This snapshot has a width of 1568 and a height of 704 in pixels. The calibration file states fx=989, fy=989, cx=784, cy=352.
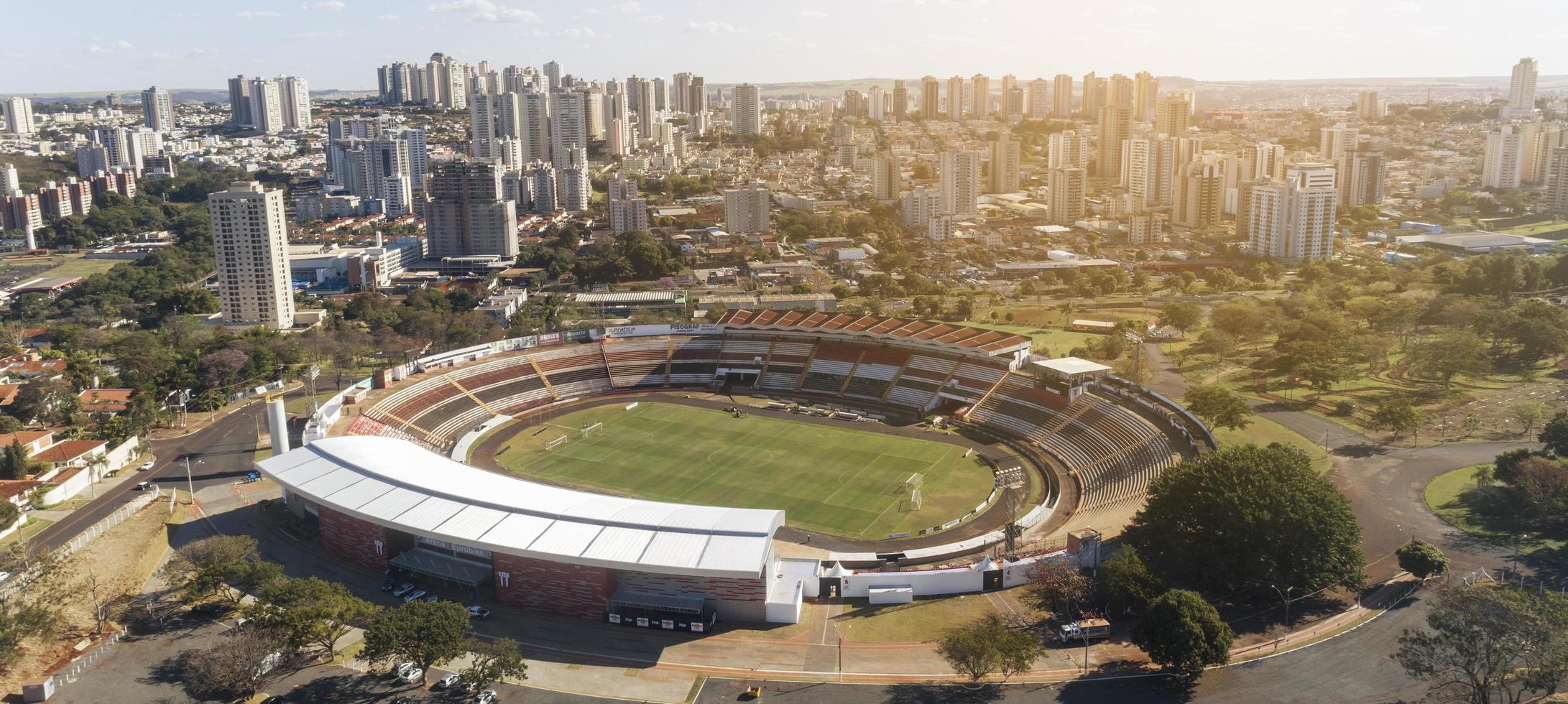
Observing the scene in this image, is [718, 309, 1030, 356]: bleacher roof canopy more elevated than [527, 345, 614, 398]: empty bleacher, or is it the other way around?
[718, 309, 1030, 356]: bleacher roof canopy

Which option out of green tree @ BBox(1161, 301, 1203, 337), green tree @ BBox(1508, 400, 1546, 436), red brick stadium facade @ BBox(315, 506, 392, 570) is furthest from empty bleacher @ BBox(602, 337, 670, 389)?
green tree @ BBox(1508, 400, 1546, 436)

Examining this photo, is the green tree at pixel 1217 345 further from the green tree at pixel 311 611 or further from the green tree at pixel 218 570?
the green tree at pixel 218 570

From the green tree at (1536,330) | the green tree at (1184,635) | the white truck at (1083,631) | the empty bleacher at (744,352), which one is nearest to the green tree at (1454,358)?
the green tree at (1536,330)

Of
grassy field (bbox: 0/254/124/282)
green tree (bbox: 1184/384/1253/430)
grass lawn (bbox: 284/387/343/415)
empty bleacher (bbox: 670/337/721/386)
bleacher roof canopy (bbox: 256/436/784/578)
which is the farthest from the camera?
grassy field (bbox: 0/254/124/282)

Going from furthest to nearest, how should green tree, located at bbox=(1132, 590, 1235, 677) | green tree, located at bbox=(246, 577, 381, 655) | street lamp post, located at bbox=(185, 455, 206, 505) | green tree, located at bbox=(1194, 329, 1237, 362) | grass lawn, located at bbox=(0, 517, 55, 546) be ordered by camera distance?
1. green tree, located at bbox=(1194, 329, 1237, 362)
2. street lamp post, located at bbox=(185, 455, 206, 505)
3. grass lawn, located at bbox=(0, 517, 55, 546)
4. green tree, located at bbox=(246, 577, 381, 655)
5. green tree, located at bbox=(1132, 590, 1235, 677)

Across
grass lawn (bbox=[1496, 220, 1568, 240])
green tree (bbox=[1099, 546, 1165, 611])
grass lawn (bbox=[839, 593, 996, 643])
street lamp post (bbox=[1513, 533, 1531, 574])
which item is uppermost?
grass lawn (bbox=[1496, 220, 1568, 240])

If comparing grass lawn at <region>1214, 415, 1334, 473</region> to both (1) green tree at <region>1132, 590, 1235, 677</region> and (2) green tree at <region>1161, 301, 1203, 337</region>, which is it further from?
(1) green tree at <region>1132, 590, 1235, 677</region>
